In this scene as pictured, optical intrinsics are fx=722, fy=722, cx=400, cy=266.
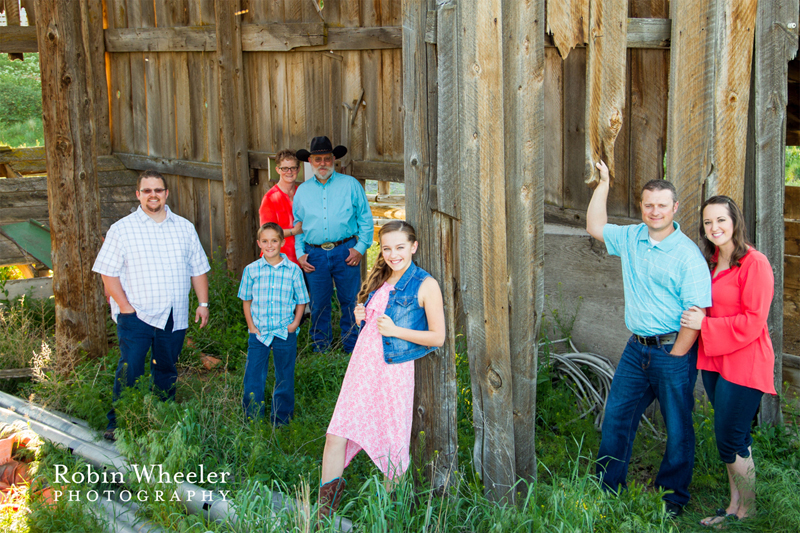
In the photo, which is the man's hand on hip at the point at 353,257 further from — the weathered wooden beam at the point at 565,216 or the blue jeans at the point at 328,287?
the weathered wooden beam at the point at 565,216

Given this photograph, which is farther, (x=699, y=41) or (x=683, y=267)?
(x=699, y=41)

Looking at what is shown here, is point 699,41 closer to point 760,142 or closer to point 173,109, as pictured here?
point 760,142

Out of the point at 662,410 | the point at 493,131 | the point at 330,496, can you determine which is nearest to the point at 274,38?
the point at 493,131

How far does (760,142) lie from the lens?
412 centimetres

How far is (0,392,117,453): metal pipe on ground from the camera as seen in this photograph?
15.1 feet

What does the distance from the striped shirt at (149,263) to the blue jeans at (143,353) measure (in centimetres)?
8

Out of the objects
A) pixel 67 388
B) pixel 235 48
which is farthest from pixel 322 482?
pixel 235 48

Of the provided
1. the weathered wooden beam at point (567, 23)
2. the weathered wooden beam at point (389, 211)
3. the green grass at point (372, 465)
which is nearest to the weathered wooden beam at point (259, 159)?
the weathered wooden beam at point (389, 211)

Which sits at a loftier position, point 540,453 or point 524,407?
point 524,407

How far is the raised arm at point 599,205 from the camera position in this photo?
370 centimetres

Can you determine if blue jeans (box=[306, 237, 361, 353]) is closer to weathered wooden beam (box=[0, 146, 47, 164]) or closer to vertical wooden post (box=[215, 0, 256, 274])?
vertical wooden post (box=[215, 0, 256, 274])

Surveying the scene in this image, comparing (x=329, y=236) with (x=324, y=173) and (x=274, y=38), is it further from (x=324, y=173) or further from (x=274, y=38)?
(x=274, y=38)

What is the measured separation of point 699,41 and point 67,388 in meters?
4.79

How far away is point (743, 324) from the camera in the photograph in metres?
3.46
